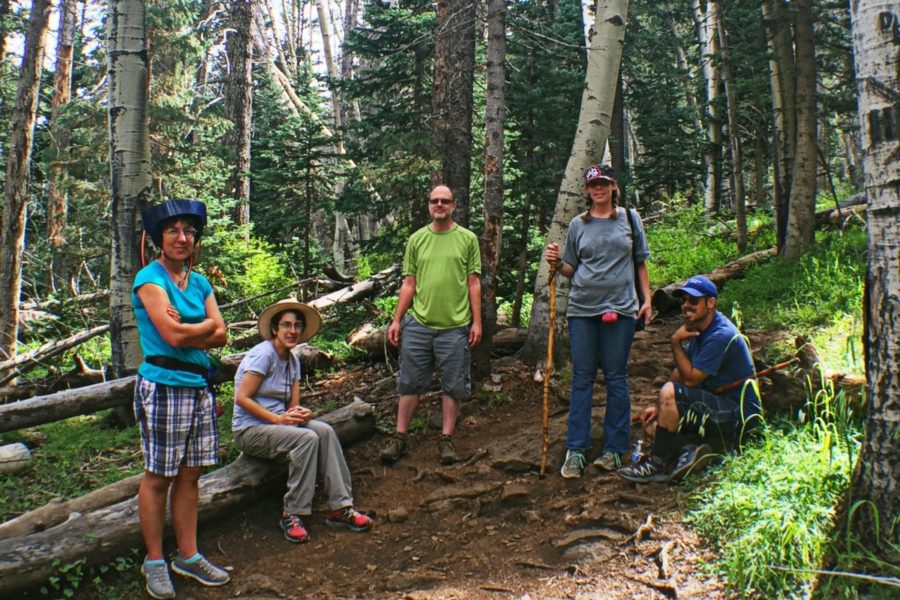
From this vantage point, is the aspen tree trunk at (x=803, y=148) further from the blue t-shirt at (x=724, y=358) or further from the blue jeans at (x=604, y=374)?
the blue jeans at (x=604, y=374)

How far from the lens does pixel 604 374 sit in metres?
4.91

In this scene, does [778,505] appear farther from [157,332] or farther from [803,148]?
[803,148]

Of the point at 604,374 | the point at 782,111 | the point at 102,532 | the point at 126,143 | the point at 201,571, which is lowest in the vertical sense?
the point at 201,571

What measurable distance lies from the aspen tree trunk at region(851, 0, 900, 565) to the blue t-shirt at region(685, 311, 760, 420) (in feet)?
5.05

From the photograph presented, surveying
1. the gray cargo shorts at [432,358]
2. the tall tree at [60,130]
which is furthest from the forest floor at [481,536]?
the tall tree at [60,130]

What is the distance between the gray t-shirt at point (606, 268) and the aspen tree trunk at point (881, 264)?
77.0 inches

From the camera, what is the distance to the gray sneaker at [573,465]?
194 inches

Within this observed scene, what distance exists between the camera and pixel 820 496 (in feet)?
12.0

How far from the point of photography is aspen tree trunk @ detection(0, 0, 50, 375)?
11.4 metres

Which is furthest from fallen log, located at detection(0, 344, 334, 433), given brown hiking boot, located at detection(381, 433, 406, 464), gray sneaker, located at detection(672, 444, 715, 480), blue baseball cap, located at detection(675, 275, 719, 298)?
blue baseball cap, located at detection(675, 275, 719, 298)

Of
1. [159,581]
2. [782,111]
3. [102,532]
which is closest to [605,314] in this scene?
[159,581]

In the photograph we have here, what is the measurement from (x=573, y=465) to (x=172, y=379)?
9.55 ft

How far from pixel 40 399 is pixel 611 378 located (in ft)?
17.8

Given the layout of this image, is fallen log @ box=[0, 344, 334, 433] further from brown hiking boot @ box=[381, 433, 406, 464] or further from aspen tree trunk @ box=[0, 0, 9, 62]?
aspen tree trunk @ box=[0, 0, 9, 62]
